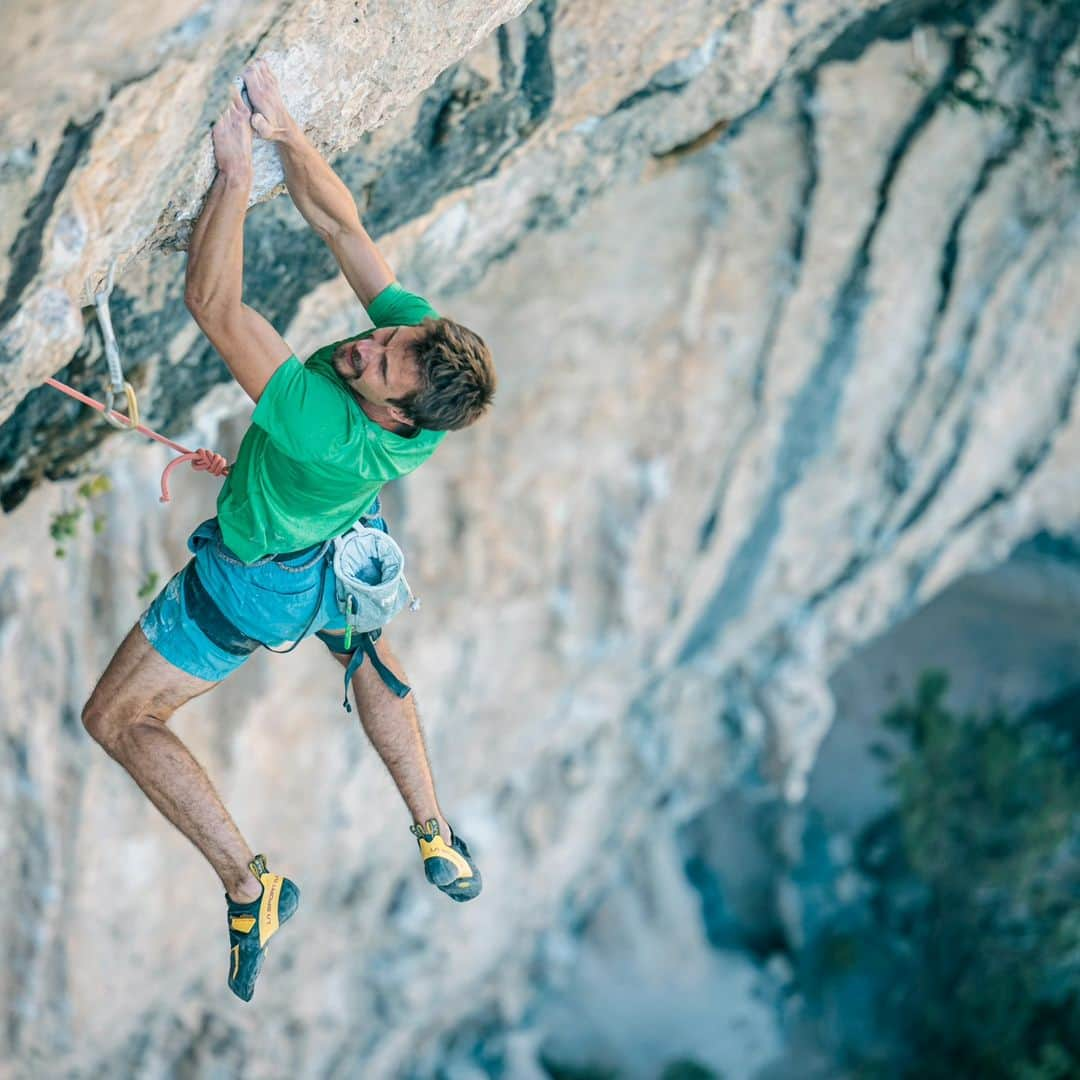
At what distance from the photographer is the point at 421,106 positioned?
3.08 m

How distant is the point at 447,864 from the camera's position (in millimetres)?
2719

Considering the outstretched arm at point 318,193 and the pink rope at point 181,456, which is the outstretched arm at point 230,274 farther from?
the pink rope at point 181,456

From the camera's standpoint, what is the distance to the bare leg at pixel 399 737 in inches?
110

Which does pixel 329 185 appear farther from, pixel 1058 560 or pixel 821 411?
pixel 1058 560

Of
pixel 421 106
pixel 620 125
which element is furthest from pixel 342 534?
pixel 620 125

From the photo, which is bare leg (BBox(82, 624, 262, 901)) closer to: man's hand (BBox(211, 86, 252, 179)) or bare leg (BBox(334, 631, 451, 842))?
bare leg (BBox(334, 631, 451, 842))

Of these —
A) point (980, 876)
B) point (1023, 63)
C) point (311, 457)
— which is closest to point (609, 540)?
point (1023, 63)

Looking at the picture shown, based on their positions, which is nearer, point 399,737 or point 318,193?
point 318,193

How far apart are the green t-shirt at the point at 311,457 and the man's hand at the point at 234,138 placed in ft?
1.10

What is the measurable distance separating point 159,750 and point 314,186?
3.65 ft

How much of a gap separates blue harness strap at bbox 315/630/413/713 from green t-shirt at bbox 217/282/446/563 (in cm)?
28

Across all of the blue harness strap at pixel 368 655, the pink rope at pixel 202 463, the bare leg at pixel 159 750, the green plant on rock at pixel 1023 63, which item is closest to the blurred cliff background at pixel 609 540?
the green plant on rock at pixel 1023 63

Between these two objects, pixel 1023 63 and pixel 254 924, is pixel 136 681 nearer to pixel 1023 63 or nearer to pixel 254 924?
pixel 254 924

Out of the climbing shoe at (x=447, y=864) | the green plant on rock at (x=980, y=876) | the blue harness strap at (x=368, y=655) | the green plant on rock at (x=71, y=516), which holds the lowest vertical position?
the green plant on rock at (x=980, y=876)
